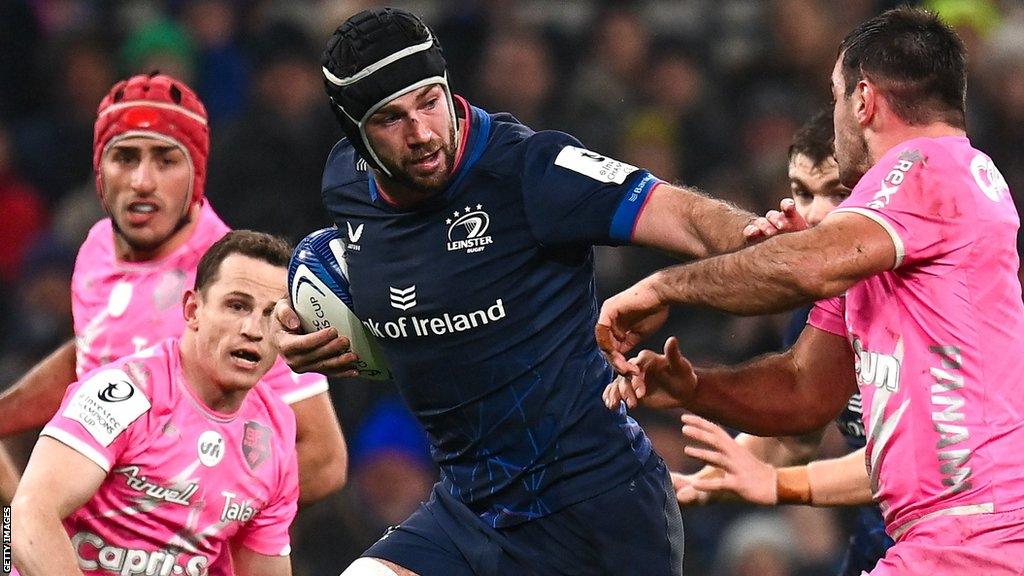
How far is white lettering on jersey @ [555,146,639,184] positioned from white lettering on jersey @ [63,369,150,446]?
1.49 meters

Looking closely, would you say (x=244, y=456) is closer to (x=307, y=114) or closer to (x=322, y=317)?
(x=322, y=317)

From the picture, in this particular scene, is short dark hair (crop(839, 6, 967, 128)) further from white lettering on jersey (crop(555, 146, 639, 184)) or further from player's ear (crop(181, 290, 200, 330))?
player's ear (crop(181, 290, 200, 330))

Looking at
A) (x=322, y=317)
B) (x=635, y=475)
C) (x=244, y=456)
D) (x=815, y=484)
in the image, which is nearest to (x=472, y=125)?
(x=322, y=317)

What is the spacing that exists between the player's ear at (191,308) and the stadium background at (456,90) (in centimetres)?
289

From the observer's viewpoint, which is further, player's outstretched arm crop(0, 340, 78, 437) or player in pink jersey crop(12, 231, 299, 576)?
player's outstretched arm crop(0, 340, 78, 437)

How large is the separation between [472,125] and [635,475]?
1048 millimetres

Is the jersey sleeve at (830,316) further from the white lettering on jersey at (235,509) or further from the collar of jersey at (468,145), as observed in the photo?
the white lettering on jersey at (235,509)

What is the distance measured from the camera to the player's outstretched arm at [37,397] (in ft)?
18.5

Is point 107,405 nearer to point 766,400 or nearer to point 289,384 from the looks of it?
point 289,384

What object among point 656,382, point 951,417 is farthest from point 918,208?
point 656,382

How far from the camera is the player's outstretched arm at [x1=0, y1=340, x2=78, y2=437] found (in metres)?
5.64

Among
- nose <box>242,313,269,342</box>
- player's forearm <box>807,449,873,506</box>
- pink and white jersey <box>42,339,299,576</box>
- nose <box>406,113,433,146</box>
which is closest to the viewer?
nose <box>406,113,433,146</box>

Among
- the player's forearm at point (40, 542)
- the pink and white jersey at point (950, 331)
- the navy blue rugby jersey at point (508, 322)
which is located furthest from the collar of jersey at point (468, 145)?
the player's forearm at point (40, 542)

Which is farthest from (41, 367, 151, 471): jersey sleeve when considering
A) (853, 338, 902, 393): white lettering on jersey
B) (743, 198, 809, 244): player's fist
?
(853, 338, 902, 393): white lettering on jersey
